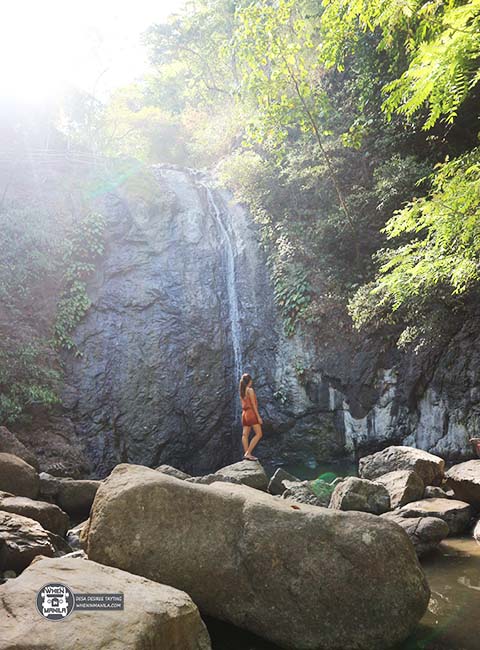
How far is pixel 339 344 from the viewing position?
456 inches

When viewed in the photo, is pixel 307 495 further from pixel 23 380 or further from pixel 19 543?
pixel 23 380

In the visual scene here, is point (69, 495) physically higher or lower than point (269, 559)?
lower

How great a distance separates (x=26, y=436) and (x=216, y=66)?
77.2 feet

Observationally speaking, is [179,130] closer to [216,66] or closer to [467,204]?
[216,66]

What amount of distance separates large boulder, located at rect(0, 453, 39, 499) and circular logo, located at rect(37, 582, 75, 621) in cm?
426

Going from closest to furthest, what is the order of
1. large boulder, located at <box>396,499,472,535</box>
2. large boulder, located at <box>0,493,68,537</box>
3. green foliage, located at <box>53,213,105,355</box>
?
large boulder, located at <box>0,493,68,537</box> → large boulder, located at <box>396,499,472,535</box> → green foliage, located at <box>53,213,105,355</box>

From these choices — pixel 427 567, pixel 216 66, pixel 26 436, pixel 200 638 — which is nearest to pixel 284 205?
pixel 26 436

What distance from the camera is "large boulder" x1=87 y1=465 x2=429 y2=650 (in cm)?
302

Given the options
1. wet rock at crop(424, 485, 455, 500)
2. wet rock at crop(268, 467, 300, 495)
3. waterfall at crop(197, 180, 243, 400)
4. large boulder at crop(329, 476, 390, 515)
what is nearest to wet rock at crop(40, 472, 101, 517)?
wet rock at crop(268, 467, 300, 495)

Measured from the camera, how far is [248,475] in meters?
6.95

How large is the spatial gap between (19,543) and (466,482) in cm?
468

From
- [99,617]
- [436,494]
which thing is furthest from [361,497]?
[99,617]

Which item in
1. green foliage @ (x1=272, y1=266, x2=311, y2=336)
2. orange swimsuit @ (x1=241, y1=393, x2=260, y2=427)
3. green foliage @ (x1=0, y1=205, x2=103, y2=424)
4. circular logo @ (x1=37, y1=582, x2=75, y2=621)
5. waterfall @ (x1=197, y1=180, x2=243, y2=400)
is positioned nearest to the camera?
circular logo @ (x1=37, y1=582, x2=75, y2=621)

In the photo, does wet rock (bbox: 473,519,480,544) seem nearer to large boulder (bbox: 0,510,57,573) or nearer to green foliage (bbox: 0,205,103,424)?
large boulder (bbox: 0,510,57,573)
